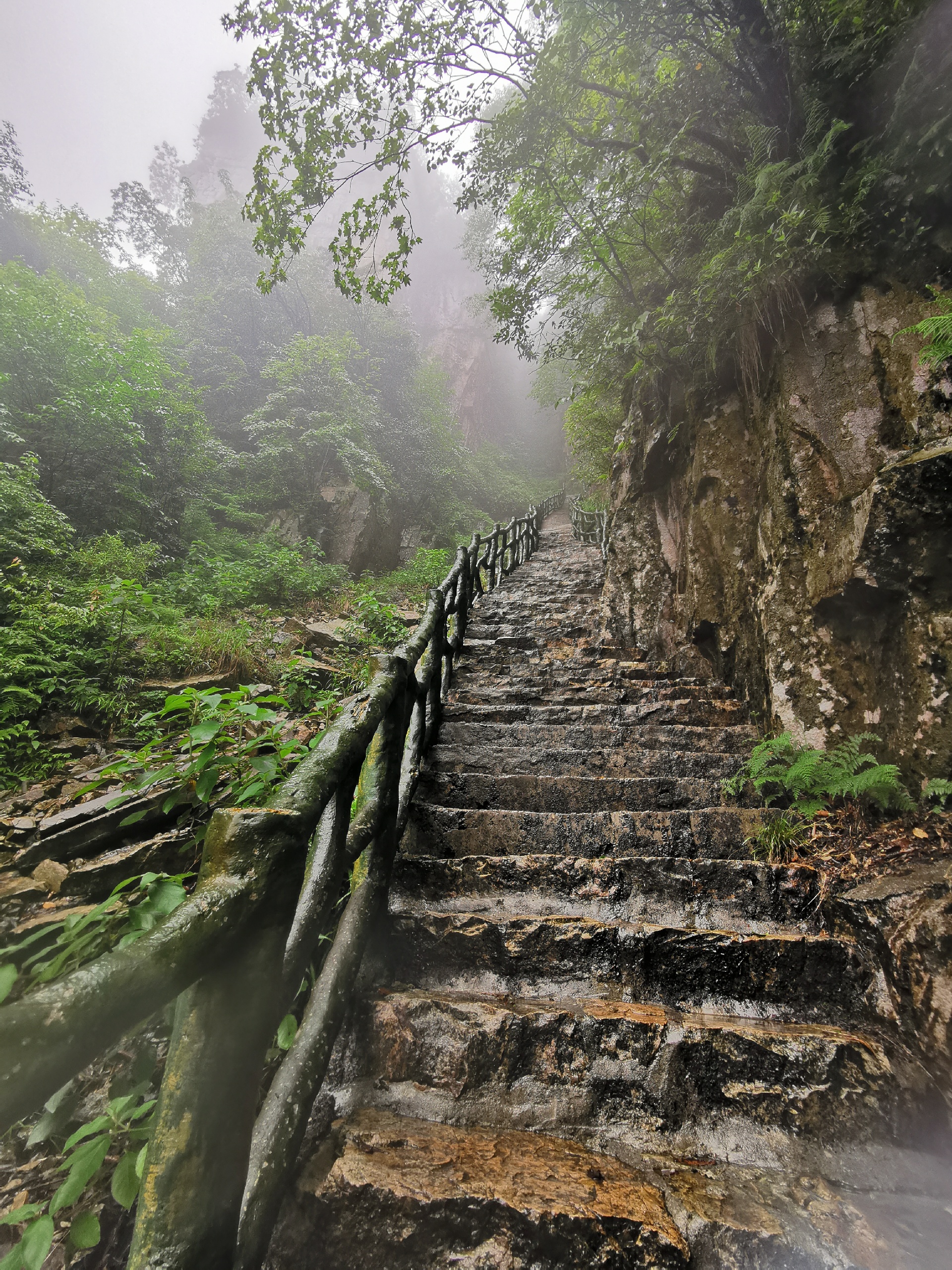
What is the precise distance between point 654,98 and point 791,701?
4.60 metres

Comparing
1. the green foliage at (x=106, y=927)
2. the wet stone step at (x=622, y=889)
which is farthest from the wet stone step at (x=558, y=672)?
the green foliage at (x=106, y=927)

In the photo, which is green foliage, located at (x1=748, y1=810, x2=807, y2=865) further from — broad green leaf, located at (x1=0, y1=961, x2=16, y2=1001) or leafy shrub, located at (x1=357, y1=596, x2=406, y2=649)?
leafy shrub, located at (x1=357, y1=596, x2=406, y2=649)

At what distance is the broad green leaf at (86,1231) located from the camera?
0.99 meters

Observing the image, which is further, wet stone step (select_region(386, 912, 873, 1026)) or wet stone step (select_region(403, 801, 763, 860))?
wet stone step (select_region(403, 801, 763, 860))

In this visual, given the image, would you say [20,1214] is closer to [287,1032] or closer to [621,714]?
[287,1032]

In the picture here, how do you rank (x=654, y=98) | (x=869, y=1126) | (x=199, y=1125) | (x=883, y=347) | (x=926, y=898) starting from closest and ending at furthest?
(x=199, y=1125) < (x=869, y=1126) < (x=926, y=898) < (x=883, y=347) < (x=654, y=98)

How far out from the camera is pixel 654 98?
3.79 metres

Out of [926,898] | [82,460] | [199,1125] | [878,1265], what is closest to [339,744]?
[199,1125]

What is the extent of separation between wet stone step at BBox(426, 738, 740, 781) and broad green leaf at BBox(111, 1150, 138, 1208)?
194 cm

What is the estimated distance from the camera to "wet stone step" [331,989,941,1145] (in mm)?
1324

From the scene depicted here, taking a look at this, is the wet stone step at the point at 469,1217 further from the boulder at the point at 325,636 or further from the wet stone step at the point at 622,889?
the boulder at the point at 325,636

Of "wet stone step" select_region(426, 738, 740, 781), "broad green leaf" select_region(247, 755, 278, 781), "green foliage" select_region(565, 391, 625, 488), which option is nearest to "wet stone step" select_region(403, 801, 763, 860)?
"wet stone step" select_region(426, 738, 740, 781)

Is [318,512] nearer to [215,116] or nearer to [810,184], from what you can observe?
[810,184]

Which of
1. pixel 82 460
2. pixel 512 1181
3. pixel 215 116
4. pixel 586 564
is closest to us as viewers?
pixel 512 1181
